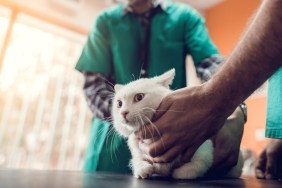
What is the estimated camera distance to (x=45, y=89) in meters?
2.17

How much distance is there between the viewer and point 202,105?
575 mm

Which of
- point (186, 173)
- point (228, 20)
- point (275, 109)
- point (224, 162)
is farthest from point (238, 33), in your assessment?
point (186, 173)

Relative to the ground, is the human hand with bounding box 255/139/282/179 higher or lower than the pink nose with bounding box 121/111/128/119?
lower

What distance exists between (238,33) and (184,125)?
7.36ft

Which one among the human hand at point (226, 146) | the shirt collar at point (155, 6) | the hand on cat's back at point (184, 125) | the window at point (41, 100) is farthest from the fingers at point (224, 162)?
the window at point (41, 100)

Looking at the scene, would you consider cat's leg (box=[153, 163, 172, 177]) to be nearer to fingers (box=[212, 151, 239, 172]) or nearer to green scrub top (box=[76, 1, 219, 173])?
fingers (box=[212, 151, 239, 172])

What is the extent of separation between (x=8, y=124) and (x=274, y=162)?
182 cm

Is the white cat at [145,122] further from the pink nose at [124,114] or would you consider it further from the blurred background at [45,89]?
the blurred background at [45,89]

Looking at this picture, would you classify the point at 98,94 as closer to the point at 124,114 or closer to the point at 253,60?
the point at 124,114

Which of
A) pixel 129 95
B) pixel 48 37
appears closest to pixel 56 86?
pixel 48 37

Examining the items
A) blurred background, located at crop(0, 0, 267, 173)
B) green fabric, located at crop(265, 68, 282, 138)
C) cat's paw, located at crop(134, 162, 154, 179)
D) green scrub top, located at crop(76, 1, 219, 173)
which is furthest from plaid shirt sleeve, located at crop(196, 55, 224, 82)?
blurred background, located at crop(0, 0, 267, 173)

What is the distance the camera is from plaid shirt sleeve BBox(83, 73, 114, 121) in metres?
1.03

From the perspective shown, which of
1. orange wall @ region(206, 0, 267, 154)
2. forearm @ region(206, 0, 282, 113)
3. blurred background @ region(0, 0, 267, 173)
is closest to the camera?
forearm @ region(206, 0, 282, 113)

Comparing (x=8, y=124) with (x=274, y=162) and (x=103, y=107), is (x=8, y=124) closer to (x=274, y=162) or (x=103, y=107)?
(x=103, y=107)
